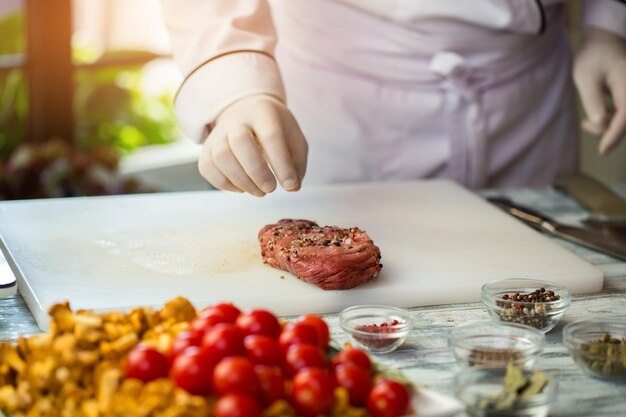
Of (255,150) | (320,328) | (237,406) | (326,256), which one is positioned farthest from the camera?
(255,150)

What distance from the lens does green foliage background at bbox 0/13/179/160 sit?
11.9 feet

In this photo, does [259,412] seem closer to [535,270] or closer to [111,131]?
[535,270]

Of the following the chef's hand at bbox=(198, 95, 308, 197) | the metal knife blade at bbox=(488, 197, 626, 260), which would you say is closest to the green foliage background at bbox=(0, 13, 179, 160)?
the chef's hand at bbox=(198, 95, 308, 197)

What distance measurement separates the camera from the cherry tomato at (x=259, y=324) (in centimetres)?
107

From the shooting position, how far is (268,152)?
1671mm

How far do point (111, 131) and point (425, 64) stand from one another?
2.06m

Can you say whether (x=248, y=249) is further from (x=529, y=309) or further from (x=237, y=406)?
(x=237, y=406)

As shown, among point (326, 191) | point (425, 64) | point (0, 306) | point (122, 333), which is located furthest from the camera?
point (425, 64)

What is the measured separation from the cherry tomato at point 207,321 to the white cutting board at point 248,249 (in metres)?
0.36

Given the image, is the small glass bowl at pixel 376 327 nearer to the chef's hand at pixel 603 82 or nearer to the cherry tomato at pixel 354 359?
the cherry tomato at pixel 354 359

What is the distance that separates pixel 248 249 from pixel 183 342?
27.4 inches

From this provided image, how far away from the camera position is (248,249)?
1702mm

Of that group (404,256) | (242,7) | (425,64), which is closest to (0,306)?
(404,256)

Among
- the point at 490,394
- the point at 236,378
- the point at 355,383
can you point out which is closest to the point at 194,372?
the point at 236,378
